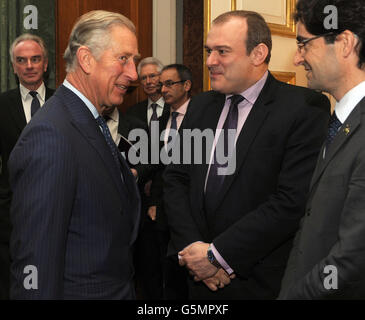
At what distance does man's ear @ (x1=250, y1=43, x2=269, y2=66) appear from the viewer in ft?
7.29

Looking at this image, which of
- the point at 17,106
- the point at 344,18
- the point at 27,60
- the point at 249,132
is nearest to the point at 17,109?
the point at 17,106

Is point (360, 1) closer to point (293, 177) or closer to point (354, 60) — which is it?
point (354, 60)

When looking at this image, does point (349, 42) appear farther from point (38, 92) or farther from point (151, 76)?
point (151, 76)

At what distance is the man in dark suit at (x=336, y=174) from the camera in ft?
4.33

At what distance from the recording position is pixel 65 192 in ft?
4.48

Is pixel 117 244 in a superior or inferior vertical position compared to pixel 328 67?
inferior

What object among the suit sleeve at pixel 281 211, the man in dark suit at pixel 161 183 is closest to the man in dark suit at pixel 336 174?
the suit sleeve at pixel 281 211

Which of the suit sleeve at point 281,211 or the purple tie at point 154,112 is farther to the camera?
the purple tie at point 154,112

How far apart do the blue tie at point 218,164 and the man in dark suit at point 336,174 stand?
1.86 feet

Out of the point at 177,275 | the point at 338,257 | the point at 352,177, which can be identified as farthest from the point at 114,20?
the point at 177,275

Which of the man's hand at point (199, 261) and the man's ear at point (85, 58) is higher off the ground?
the man's ear at point (85, 58)

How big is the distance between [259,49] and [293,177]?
64cm

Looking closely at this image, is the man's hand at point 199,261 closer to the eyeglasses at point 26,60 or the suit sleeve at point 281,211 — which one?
the suit sleeve at point 281,211

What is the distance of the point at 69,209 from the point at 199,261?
0.89m
